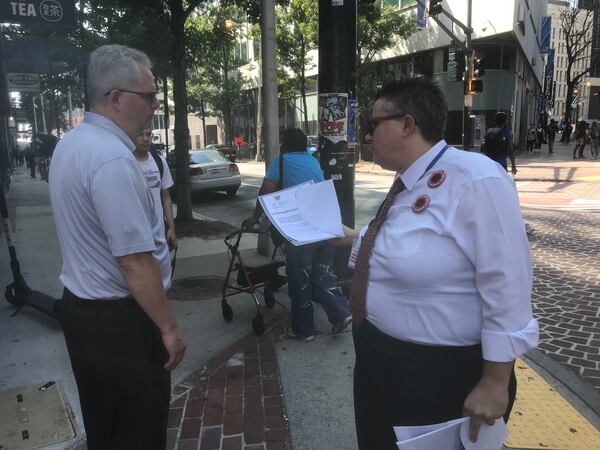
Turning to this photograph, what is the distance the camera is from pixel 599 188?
14.2 meters

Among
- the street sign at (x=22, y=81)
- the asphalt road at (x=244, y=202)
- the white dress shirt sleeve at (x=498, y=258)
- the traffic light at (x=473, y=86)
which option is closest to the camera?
the white dress shirt sleeve at (x=498, y=258)

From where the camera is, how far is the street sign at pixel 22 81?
12728 millimetres

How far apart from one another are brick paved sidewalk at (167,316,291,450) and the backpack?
17.5ft

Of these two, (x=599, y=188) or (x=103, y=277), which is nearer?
(x=103, y=277)

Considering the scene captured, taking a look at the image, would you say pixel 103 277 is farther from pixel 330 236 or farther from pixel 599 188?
pixel 599 188

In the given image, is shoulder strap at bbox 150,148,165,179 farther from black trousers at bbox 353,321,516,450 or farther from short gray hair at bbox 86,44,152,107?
black trousers at bbox 353,321,516,450

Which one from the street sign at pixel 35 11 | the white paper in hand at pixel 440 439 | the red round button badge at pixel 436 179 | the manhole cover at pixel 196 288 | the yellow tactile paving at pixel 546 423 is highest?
the street sign at pixel 35 11

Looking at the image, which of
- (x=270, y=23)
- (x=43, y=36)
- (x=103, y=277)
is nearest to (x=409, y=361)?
(x=103, y=277)

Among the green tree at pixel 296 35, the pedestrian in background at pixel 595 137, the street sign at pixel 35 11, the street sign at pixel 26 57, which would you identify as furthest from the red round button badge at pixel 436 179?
the pedestrian in background at pixel 595 137

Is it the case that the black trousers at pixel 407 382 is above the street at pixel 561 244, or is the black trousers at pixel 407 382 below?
above

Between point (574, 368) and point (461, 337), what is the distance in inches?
110

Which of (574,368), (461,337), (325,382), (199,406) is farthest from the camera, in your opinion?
(574,368)

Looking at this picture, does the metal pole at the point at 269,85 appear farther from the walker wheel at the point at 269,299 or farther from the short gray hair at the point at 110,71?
the short gray hair at the point at 110,71

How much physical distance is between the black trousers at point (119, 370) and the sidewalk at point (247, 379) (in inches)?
36.3
